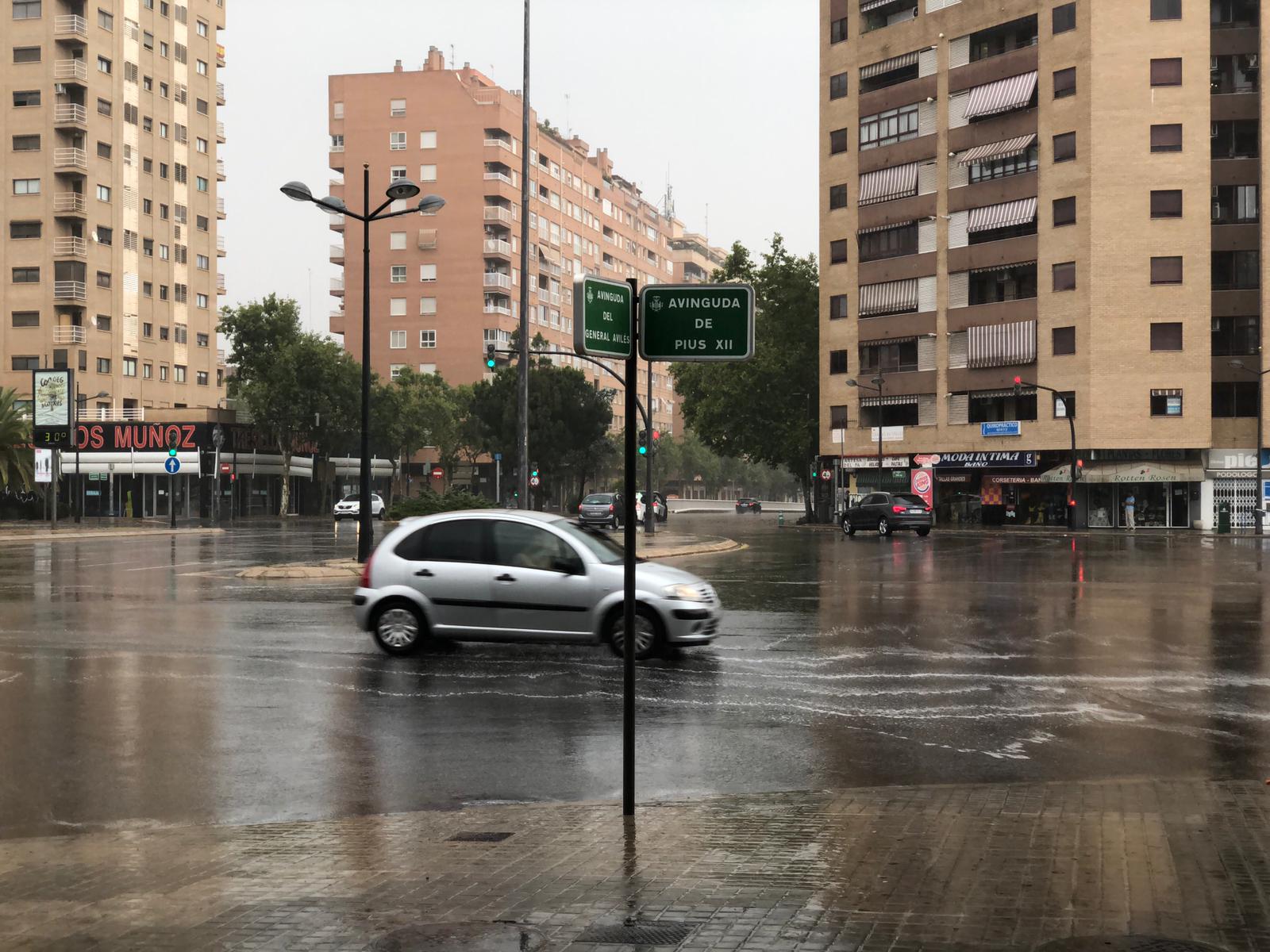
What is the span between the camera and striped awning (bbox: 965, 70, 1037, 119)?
64.0 metres

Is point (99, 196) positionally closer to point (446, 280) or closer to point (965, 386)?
point (446, 280)

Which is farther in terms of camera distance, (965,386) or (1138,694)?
(965,386)

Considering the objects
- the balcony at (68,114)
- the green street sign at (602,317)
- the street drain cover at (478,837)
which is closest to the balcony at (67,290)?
the balcony at (68,114)

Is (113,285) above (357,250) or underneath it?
underneath

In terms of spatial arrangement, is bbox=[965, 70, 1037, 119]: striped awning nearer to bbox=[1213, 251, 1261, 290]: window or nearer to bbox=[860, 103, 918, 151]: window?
bbox=[860, 103, 918, 151]: window

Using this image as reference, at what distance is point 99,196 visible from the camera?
79.5 meters

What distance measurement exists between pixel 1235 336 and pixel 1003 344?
1050cm

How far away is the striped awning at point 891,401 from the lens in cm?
6925

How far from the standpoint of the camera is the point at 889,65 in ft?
232

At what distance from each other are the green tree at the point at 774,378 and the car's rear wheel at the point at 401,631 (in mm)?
63320

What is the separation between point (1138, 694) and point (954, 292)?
58.7 metres

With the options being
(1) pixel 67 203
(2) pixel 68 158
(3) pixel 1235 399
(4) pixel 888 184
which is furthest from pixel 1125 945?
(2) pixel 68 158

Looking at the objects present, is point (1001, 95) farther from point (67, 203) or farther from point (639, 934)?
point (639, 934)

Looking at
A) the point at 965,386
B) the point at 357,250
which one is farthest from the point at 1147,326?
the point at 357,250
